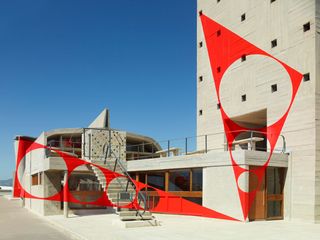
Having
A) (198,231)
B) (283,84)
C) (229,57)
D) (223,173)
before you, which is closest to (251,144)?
(223,173)

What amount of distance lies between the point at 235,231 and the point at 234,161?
392cm

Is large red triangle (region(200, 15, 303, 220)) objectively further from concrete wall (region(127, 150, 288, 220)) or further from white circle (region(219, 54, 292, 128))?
concrete wall (region(127, 150, 288, 220))

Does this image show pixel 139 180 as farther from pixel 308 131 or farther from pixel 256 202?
pixel 308 131

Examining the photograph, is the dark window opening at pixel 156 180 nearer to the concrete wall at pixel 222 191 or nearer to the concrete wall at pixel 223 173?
the concrete wall at pixel 223 173

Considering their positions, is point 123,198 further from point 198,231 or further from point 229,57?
point 229,57

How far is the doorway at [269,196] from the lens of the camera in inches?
624

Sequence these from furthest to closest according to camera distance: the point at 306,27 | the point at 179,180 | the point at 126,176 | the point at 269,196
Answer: the point at 126,176
the point at 179,180
the point at 306,27
the point at 269,196

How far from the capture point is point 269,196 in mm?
16703

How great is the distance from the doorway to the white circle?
276 cm

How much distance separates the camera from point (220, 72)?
2230 cm

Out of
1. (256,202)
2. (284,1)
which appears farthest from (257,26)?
(256,202)

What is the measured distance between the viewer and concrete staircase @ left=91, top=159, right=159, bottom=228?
13.7 meters

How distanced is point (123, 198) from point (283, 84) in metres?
9.11

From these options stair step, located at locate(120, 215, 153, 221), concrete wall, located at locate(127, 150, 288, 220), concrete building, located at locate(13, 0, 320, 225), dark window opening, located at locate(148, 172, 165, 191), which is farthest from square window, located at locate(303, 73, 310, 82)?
stair step, located at locate(120, 215, 153, 221)
